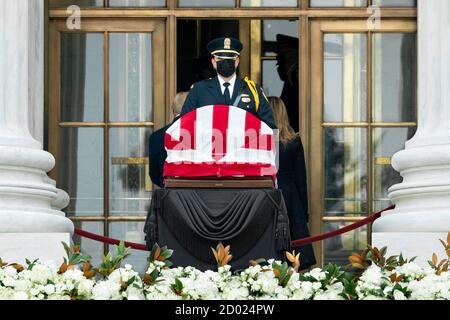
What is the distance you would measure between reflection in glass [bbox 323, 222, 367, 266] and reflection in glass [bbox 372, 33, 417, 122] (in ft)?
3.61

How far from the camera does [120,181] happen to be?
55.2 feet

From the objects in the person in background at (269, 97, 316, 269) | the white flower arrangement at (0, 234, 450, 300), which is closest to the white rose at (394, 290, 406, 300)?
the white flower arrangement at (0, 234, 450, 300)

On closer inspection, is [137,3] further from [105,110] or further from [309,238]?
[309,238]

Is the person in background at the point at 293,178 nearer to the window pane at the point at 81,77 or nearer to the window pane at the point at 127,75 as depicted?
the window pane at the point at 127,75

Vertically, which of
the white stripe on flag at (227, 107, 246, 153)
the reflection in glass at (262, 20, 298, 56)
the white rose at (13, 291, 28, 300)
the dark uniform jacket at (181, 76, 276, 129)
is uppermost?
the reflection in glass at (262, 20, 298, 56)

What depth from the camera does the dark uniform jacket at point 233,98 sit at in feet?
48.8

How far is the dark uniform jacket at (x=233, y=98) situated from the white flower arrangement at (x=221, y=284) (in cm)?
376

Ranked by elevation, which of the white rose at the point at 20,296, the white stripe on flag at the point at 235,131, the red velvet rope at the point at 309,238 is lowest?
the white rose at the point at 20,296

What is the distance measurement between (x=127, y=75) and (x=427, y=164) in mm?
3917

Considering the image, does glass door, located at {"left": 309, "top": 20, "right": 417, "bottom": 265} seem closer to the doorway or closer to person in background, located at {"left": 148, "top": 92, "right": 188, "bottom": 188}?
the doorway

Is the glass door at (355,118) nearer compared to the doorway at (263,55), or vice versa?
the glass door at (355,118)

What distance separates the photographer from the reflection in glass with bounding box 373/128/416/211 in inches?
655

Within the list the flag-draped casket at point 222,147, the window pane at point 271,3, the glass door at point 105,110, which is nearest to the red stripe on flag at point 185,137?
the flag-draped casket at point 222,147
